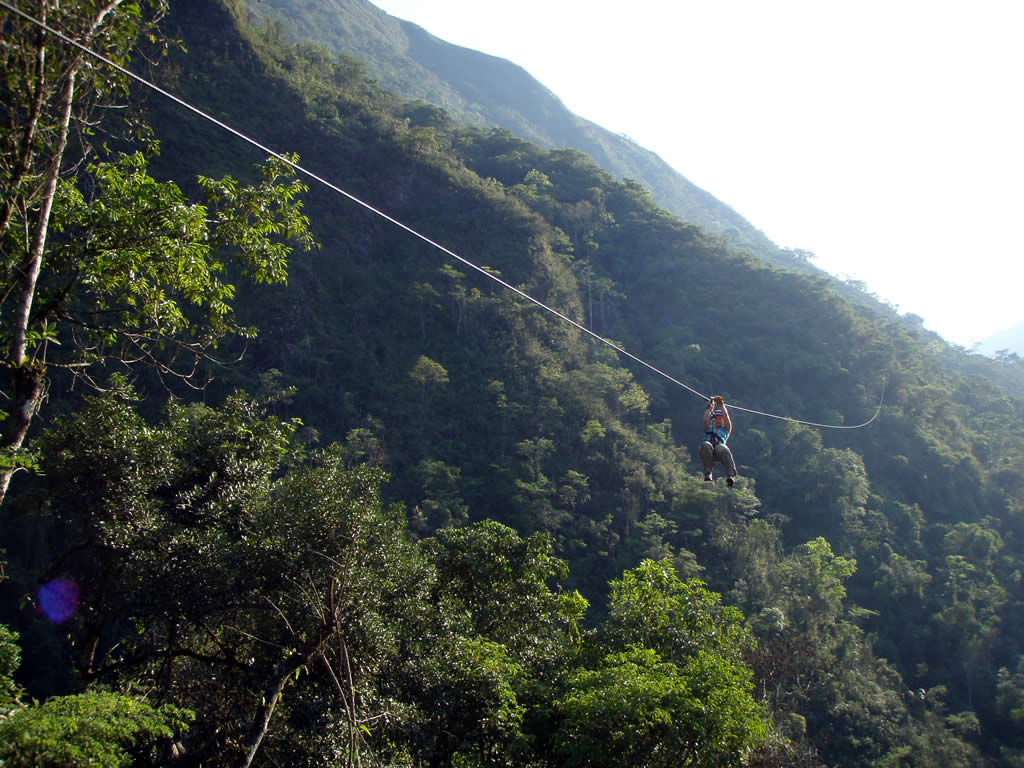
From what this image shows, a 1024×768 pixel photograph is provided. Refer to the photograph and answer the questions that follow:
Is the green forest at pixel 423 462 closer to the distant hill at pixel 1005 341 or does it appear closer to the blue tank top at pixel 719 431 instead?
the blue tank top at pixel 719 431

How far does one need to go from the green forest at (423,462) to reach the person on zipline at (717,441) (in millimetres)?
327

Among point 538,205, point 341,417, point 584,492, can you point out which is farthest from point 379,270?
point 584,492

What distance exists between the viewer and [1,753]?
3.90 m

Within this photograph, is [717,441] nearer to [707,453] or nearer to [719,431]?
[719,431]

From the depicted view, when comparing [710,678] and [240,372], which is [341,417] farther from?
[710,678]

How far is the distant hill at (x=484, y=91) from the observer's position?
89062mm

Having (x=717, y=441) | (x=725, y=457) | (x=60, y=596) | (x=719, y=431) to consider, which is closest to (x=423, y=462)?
(x=60, y=596)

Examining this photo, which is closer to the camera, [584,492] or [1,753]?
[1,753]

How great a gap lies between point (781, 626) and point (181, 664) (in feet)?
65.3

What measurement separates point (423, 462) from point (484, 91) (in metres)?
103

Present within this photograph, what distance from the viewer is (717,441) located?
23.2ft

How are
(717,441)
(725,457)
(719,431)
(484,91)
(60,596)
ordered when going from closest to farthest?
1. (725,457)
2. (717,441)
3. (719,431)
4. (60,596)
5. (484,91)

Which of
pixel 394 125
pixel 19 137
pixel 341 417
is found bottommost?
pixel 341 417

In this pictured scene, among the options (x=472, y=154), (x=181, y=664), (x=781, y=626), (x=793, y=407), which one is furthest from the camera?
(x=472, y=154)
